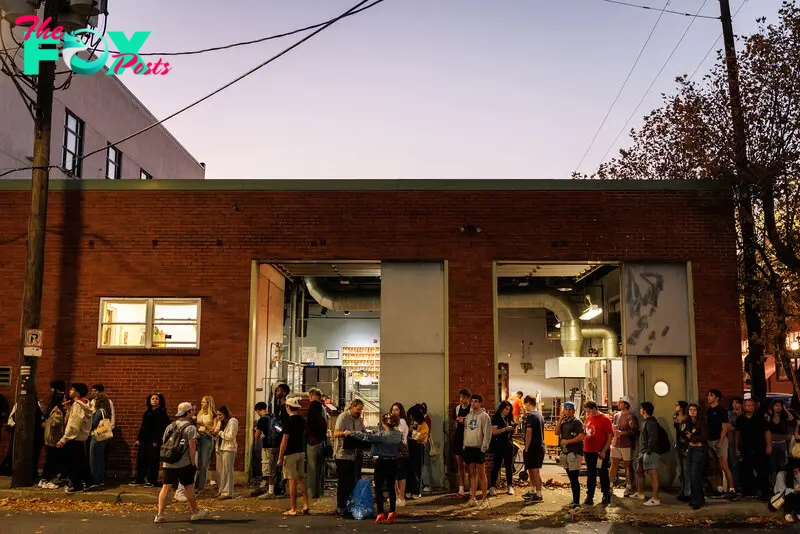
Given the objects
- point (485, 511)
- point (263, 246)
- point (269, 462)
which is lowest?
point (485, 511)

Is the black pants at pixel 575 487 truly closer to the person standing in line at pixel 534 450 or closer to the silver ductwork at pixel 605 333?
the person standing in line at pixel 534 450

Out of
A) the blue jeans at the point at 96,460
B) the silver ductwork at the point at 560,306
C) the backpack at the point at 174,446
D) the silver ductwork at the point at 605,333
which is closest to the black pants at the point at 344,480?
the backpack at the point at 174,446

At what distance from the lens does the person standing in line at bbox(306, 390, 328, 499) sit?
12695mm

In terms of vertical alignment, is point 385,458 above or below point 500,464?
above

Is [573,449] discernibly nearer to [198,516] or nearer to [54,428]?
[198,516]

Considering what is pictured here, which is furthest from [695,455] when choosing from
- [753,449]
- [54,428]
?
[54,428]

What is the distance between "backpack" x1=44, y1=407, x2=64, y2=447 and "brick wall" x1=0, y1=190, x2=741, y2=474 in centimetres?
162

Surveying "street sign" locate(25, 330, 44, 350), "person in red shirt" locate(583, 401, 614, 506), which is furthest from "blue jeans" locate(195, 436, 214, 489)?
"person in red shirt" locate(583, 401, 614, 506)

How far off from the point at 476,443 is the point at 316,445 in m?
2.71

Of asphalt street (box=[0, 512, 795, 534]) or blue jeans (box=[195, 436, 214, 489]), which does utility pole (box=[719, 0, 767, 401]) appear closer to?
asphalt street (box=[0, 512, 795, 534])

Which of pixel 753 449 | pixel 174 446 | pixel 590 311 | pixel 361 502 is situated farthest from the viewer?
pixel 590 311

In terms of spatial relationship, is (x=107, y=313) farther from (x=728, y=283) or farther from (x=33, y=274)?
(x=728, y=283)

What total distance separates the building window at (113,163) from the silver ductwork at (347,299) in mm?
11131

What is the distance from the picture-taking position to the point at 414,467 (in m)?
14.1
